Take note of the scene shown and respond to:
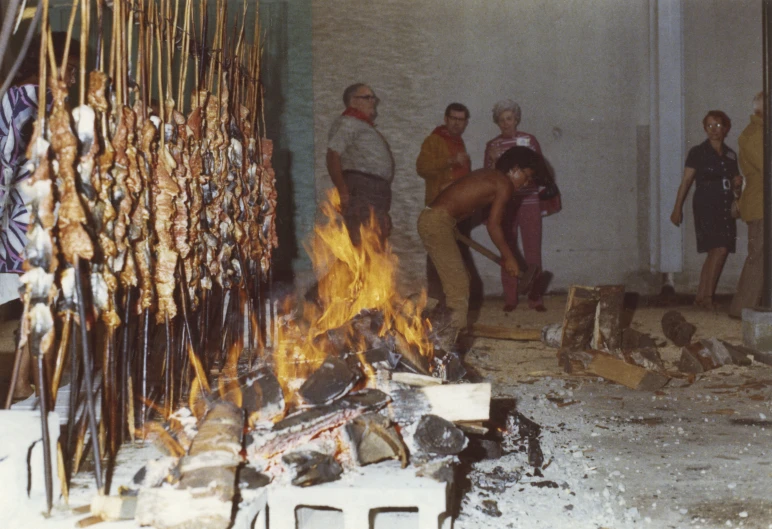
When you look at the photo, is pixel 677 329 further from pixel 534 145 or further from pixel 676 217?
pixel 534 145

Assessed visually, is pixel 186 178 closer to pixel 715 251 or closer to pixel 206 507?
pixel 206 507

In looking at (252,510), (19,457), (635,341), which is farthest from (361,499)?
(635,341)

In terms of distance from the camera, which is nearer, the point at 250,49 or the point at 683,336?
the point at 250,49

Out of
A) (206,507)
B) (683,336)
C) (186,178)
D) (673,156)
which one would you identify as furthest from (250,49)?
(673,156)

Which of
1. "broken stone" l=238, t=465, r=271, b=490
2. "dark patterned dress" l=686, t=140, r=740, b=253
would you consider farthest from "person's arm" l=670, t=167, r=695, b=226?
"broken stone" l=238, t=465, r=271, b=490

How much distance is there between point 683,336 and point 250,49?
4.48m

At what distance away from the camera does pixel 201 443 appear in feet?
8.41

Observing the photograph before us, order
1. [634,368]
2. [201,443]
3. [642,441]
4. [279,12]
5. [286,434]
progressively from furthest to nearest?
[279,12] → [634,368] → [642,441] → [286,434] → [201,443]

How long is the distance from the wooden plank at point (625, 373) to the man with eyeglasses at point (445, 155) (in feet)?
13.0

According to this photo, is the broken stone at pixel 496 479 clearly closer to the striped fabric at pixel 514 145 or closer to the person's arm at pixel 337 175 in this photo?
the person's arm at pixel 337 175

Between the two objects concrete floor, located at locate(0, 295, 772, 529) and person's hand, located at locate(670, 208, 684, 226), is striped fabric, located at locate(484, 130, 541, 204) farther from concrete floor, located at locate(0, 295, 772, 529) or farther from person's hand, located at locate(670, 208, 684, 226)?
concrete floor, located at locate(0, 295, 772, 529)

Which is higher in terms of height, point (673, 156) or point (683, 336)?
point (673, 156)

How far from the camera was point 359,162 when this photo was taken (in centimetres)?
930

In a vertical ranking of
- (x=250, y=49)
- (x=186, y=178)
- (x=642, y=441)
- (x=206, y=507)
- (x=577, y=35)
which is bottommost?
(x=642, y=441)
